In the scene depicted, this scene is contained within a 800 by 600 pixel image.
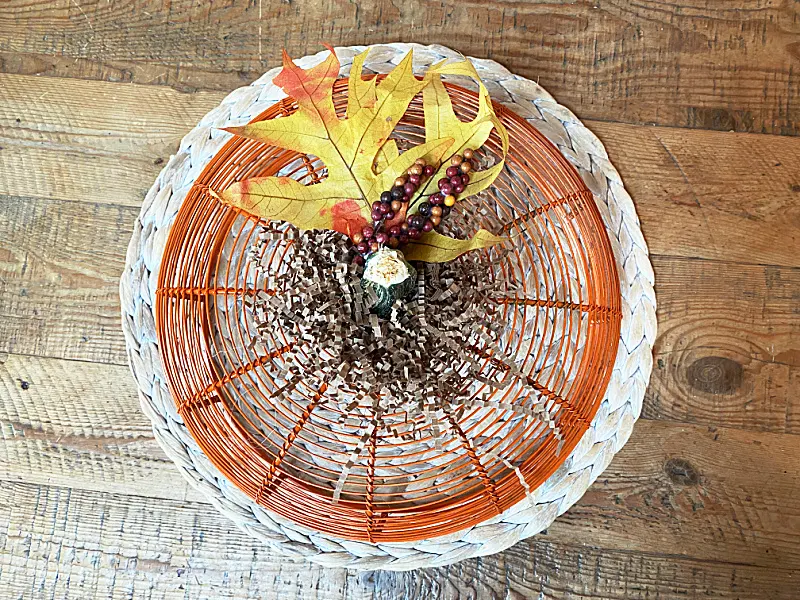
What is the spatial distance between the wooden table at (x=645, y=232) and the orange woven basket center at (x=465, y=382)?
19 cm

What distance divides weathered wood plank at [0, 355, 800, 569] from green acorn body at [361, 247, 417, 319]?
54 centimetres

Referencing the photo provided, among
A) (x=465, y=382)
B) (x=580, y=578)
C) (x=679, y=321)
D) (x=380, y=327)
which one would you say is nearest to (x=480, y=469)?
(x=465, y=382)

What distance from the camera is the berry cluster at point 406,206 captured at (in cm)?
72

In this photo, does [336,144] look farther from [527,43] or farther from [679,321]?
[679,321]

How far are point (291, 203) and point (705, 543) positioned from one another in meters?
0.86

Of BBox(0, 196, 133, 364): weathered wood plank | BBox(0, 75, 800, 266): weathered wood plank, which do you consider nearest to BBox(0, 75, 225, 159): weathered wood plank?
BBox(0, 75, 800, 266): weathered wood plank

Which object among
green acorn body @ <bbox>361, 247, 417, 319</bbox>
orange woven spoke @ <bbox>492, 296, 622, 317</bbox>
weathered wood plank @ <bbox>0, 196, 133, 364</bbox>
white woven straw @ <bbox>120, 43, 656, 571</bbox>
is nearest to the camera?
green acorn body @ <bbox>361, 247, 417, 319</bbox>

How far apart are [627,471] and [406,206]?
617 mm

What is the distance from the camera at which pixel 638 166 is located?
1.07 metres

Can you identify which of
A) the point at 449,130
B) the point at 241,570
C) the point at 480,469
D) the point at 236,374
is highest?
the point at 449,130

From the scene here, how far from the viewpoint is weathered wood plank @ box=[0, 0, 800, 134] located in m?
1.08

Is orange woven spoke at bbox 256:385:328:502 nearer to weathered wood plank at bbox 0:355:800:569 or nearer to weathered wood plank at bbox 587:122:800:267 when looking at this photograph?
weathered wood plank at bbox 0:355:800:569

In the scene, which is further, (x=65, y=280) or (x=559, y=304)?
(x=65, y=280)

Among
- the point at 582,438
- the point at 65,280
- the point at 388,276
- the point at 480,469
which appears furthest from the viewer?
the point at 65,280
